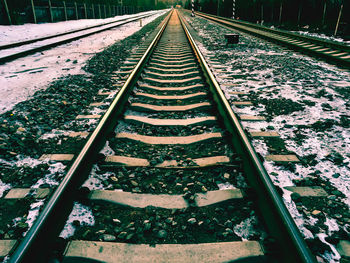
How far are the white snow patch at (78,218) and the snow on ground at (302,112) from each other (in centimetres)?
157

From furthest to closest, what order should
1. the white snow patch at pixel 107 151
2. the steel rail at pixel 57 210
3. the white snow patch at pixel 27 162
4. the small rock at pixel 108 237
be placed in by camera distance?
the white snow patch at pixel 107 151 < the white snow patch at pixel 27 162 < the small rock at pixel 108 237 < the steel rail at pixel 57 210

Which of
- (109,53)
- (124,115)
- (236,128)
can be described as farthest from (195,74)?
(109,53)

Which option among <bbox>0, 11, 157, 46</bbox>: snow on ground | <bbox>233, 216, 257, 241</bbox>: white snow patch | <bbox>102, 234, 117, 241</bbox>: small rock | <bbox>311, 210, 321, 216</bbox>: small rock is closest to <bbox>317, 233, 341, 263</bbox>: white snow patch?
<bbox>311, 210, 321, 216</bbox>: small rock

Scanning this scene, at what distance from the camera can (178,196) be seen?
199 centimetres

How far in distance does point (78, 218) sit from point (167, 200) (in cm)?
69

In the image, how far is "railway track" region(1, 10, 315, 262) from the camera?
58.4 inches

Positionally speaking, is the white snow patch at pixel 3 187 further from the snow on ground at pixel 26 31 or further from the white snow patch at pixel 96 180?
the snow on ground at pixel 26 31

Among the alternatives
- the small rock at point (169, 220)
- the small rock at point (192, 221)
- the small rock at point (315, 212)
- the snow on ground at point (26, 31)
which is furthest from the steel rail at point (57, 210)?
the snow on ground at point (26, 31)

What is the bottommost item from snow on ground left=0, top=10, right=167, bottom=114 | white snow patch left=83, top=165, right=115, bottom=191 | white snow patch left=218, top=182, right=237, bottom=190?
white snow patch left=218, top=182, right=237, bottom=190

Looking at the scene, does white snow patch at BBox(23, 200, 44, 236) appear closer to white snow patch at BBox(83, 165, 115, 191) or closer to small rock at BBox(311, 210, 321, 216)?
white snow patch at BBox(83, 165, 115, 191)

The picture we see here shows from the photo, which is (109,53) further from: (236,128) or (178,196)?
(178,196)

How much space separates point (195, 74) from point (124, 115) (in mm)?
2750

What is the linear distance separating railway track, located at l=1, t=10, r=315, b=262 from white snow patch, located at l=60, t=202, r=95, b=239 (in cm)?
3

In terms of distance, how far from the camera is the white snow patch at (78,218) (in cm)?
164
